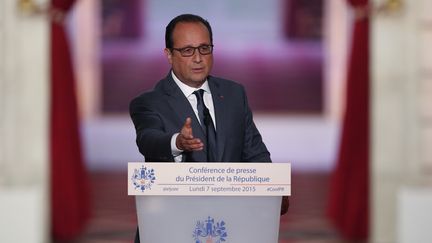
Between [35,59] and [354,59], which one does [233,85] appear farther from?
[354,59]

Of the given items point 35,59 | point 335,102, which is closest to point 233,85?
point 35,59

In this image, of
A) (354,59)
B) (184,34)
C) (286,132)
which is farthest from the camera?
(286,132)

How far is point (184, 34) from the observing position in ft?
8.78

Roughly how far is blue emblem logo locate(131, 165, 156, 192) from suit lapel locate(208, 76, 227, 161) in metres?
0.22

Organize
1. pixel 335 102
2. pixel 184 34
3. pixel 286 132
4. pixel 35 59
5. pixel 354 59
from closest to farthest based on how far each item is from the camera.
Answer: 1. pixel 184 34
2. pixel 35 59
3. pixel 354 59
4. pixel 286 132
5. pixel 335 102

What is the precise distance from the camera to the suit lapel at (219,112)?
2699 mm

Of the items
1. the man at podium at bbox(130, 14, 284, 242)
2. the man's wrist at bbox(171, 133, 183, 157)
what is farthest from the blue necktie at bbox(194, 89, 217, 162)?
the man's wrist at bbox(171, 133, 183, 157)

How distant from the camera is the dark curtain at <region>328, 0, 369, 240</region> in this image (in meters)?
7.46

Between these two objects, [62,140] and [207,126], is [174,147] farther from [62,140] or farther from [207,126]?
[62,140]

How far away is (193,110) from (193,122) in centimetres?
4

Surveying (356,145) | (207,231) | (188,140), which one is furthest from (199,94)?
(356,145)

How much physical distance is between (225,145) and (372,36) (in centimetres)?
446

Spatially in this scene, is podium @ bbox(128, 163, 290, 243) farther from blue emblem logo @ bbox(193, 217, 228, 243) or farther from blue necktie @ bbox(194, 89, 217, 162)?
blue necktie @ bbox(194, 89, 217, 162)

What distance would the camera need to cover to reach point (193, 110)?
273 centimetres
